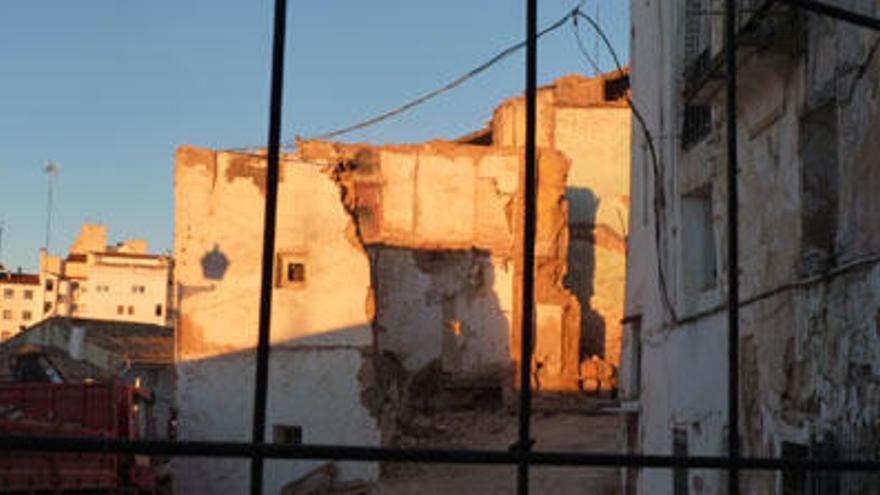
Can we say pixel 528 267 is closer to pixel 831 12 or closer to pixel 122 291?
pixel 831 12

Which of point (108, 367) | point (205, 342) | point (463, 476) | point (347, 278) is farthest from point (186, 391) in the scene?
point (108, 367)

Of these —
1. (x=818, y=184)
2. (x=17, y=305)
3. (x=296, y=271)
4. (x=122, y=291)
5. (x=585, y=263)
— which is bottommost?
(x=818, y=184)

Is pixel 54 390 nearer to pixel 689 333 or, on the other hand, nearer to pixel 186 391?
pixel 186 391

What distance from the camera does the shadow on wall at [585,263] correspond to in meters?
30.4

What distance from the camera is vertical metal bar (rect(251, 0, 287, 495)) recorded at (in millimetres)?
2352

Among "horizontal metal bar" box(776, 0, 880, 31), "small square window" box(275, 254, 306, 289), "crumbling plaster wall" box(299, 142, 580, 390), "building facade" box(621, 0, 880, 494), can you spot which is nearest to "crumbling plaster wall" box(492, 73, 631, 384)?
"crumbling plaster wall" box(299, 142, 580, 390)

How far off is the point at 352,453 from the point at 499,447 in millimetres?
20315

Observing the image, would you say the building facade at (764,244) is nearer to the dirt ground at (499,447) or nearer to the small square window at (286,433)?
the dirt ground at (499,447)

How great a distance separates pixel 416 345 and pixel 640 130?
12128 millimetres

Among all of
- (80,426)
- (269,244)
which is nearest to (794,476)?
→ (269,244)

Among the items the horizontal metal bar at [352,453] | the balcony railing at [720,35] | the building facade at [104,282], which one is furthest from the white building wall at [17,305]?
the horizontal metal bar at [352,453]

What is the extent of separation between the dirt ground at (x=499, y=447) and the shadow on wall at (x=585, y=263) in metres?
5.39

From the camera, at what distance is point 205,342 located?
21641 mm

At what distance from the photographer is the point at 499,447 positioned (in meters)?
22.2
